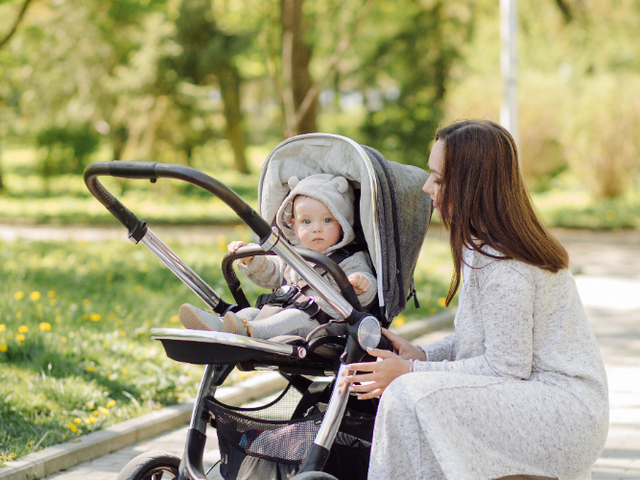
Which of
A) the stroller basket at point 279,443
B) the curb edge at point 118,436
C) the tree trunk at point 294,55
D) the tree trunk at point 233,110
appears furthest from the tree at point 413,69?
the stroller basket at point 279,443

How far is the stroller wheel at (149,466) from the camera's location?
108 inches

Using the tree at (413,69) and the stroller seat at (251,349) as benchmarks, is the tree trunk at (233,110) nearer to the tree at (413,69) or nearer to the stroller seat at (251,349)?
the tree at (413,69)

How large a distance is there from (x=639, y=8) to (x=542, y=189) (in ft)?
25.3

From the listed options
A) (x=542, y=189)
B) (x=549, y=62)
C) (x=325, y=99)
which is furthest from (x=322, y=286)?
(x=325, y=99)

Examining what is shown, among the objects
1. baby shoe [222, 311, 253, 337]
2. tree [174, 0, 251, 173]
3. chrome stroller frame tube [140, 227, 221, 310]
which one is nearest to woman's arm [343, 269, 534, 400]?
baby shoe [222, 311, 253, 337]

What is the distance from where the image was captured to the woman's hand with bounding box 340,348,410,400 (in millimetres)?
2549

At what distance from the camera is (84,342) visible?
5285 mm

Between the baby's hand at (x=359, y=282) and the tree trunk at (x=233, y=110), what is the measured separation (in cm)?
2152

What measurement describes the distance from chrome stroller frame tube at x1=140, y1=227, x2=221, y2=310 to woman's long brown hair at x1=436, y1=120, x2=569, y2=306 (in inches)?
44.7

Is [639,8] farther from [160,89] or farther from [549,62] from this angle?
[160,89]

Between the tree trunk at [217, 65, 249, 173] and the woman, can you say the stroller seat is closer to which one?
the woman

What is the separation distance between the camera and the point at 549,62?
104ft

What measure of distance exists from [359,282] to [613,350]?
4510 millimetres

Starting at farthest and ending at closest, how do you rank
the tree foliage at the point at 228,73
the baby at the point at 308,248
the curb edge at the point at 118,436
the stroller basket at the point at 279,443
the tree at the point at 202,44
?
1. the tree at the point at 202,44
2. the tree foliage at the point at 228,73
3. the curb edge at the point at 118,436
4. the baby at the point at 308,248
5. the stroller basket at the point at 279,443
